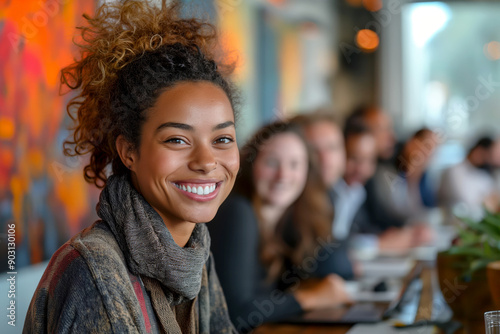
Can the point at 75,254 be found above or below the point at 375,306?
above

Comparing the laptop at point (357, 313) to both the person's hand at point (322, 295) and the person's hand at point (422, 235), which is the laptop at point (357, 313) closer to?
the person's hand at point (322, 295)

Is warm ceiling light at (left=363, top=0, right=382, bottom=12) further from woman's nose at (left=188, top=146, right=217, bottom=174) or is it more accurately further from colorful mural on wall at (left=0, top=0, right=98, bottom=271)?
woman's nose at (left=188, top=146, right=217, bottom=174)

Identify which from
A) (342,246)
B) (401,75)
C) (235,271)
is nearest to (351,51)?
(401,75)

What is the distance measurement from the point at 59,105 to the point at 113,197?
85 cm

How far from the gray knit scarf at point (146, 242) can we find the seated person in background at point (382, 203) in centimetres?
262

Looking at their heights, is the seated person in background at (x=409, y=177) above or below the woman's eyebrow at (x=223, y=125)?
below

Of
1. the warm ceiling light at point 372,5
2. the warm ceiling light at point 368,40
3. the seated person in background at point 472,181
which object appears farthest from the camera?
the warm ceiling light at point 368,40

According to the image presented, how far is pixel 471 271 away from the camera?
167 cm

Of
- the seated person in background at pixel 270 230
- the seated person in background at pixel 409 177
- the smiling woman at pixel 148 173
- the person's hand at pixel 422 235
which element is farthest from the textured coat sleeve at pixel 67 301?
the seated person in background at pixel 409 177

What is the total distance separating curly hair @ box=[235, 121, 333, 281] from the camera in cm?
246

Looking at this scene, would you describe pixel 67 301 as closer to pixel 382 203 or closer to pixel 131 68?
pixel 131 68

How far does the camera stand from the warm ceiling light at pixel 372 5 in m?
8.20

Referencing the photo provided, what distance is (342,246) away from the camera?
9.63ft

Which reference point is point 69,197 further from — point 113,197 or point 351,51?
point 351,51
